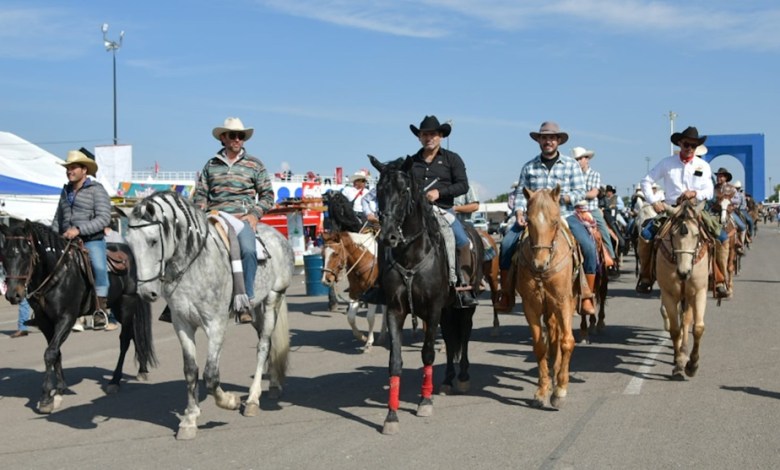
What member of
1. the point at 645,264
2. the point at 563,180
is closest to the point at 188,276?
the point at 563,180

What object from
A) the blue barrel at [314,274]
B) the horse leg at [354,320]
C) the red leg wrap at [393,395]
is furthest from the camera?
the blue barrel at [314,274]

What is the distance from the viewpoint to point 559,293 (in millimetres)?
8641

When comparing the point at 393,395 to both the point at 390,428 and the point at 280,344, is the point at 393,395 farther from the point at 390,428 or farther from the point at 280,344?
the point at 280,344

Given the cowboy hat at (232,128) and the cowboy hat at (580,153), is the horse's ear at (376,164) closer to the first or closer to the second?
the cowboy hat at (232,128)

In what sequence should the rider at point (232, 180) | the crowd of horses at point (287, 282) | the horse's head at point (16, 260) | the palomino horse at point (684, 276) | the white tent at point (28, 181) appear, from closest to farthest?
1. the crowd of horses at point (287, 282)
2. the horse's head at point (16, 260)
3. the rider at point (232, 180)
4. the palomino horse at point (684, 276)
5. the white tent at point (28, 181)

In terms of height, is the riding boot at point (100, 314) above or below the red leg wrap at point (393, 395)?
above

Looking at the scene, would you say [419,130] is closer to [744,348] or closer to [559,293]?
[559,293]

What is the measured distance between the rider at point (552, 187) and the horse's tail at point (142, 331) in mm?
4283

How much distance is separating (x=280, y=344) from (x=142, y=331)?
6.65ft

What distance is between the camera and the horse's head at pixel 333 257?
13.4 m

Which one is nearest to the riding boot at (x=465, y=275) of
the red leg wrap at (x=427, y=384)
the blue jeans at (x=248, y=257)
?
the red leg wrap at (x=427, y=384)

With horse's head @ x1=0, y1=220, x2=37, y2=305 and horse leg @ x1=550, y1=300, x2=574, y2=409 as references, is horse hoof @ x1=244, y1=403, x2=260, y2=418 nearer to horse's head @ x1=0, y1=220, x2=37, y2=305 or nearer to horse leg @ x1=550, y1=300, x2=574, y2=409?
horse's head @ x1=0, y1=220, x2=37, y2=305

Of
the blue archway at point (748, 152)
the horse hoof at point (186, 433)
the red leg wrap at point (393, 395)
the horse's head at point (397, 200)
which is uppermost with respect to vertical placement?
the blue archway at point (748, 152)

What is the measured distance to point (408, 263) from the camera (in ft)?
27.3
